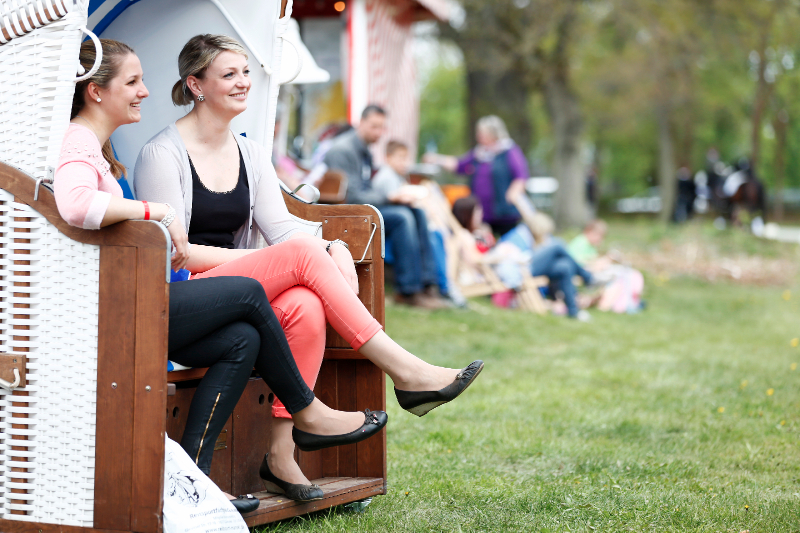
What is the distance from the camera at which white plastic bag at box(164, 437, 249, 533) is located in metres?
2.25

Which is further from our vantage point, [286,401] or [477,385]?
[477,385]

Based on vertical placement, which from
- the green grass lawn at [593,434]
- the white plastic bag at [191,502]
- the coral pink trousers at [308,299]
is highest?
the coral pink trousers at [308,299]

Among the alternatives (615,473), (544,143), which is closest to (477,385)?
(615,473)

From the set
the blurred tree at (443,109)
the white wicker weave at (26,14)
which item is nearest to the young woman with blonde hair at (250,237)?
the white wicker weave at (26,14)

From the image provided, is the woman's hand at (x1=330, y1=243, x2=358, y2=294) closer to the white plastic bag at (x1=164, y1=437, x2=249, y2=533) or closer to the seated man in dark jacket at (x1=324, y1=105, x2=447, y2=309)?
the white plastic bag at (x1=164, y1=437, x2=249, y2=533)

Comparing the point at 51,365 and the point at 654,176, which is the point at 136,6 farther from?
the point at 654,176

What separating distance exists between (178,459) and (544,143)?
5204 centimetres

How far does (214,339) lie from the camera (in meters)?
2.47

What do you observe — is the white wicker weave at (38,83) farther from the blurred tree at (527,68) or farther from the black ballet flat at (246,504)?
the blurred tree at (527,68)

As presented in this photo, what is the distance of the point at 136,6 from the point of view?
3.28 meters

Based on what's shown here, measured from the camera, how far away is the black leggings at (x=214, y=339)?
2.42 meters

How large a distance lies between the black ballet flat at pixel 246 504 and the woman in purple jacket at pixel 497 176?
7.85 meters

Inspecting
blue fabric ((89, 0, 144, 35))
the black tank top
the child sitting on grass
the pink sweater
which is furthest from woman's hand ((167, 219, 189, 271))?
the child sitting on grass

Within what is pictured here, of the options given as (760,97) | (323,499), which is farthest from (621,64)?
(323,499)
